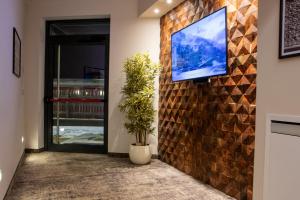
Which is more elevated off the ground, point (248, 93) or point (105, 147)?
point (248, 93)

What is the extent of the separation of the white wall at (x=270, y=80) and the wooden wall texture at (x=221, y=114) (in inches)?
29.8

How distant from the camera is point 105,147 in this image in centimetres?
505

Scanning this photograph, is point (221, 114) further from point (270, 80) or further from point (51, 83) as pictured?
point (51, 83)

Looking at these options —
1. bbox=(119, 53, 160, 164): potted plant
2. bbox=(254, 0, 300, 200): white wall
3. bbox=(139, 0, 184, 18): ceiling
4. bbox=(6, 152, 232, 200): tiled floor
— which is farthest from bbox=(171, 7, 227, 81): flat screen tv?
bbox=(6, 152, 232, 200): tiled floor

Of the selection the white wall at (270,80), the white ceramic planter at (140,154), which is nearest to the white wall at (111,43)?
the white ceramic planter at (140,154)

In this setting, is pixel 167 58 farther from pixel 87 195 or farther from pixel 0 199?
pixel 0 199

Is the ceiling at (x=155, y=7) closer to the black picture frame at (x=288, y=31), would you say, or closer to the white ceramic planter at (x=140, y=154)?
the white ceramic planter at (x=140, y=154)

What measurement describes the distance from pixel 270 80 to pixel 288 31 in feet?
0.98

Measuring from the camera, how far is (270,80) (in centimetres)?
173

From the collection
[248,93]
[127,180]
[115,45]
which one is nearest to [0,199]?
[127,180]

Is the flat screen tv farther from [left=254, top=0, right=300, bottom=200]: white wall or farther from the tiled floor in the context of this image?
the tiled floor

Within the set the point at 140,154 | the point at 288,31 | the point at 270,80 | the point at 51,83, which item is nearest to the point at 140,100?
the point at 140,154

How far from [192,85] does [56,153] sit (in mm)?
2777

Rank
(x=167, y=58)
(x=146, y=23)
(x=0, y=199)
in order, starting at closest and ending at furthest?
(x=0, y=199) → (x=167, y=58) → (x=146, y=23)
